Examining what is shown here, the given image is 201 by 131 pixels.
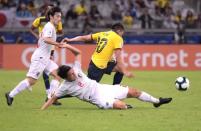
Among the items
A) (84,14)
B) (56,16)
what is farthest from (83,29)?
(56,16)

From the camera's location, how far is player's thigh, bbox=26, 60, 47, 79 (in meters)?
15.5

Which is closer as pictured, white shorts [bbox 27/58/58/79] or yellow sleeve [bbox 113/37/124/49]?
white shorts [bbox 27/58/58/79]

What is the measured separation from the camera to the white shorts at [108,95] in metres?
14.3

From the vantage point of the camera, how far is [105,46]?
15930 millimetres

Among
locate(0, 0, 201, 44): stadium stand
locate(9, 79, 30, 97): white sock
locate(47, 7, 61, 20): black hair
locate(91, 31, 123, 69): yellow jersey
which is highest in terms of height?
locate(47, 7, 61, 20): black hair

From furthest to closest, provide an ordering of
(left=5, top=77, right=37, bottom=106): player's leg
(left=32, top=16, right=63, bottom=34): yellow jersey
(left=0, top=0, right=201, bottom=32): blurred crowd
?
(left=0, top=0, right=201, bottom=32): blurred crowd < (left=32, top=16, right=63, bottom=34): yellow jersey < (left=5, top=77, right=37, bottom=106): player's leg

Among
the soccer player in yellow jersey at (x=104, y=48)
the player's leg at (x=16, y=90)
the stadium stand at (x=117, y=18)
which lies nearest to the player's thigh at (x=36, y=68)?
the player's leg at (x=16, y=90)

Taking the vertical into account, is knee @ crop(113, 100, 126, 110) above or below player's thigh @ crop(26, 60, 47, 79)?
below

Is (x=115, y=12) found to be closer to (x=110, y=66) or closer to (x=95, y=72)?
(x=110, y=66)

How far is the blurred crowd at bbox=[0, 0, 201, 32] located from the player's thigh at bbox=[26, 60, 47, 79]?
1743cm

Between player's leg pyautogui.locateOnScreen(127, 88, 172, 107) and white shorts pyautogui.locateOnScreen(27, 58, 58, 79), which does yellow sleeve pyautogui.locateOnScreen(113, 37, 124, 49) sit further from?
white shorts pyautogui.locateOnScreen(27, 58, 58, 79)

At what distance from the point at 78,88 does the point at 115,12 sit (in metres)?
21.1

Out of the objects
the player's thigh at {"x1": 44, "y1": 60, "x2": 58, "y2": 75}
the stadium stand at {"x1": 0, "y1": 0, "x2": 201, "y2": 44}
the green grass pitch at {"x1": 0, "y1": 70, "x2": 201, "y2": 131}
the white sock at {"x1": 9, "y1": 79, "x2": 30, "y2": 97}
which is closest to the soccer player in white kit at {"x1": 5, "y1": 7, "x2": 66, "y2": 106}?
the white sock at {"x1": 9, "y1": 79, "x2": 30, "y2": 97}

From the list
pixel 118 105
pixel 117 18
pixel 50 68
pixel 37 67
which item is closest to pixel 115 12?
pixel 117 18
